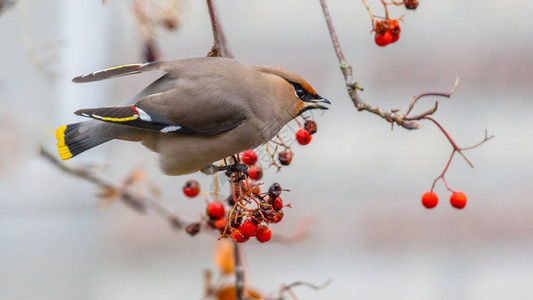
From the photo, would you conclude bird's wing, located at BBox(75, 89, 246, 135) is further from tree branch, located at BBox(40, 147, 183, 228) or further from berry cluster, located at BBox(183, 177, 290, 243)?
tree branch, located at BBox(40, 147, 183, 228)

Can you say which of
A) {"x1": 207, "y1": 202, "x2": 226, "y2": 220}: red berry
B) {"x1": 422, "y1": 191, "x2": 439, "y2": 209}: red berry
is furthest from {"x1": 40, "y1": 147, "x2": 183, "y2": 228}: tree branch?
{"x1": 422, "y1": 191, "x2": 439, "y2": 209}: red berry

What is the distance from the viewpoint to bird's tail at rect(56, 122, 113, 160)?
1483 mm

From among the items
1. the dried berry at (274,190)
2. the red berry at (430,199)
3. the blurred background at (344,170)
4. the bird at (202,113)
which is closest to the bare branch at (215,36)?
the bird at (202,113)

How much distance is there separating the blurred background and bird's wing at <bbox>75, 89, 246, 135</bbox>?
1.92 m

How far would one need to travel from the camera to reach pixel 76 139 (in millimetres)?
1504

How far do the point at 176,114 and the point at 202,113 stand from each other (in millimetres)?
53

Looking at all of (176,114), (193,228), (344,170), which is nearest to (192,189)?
(193,228)

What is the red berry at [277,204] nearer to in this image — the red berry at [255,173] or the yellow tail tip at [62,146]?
the red berry at [255,173]

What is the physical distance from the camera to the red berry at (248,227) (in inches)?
50.3

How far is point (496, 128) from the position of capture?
370 cm

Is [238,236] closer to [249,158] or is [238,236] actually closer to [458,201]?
[249,158]

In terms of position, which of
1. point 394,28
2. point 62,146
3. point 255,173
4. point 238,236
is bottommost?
point 238,236

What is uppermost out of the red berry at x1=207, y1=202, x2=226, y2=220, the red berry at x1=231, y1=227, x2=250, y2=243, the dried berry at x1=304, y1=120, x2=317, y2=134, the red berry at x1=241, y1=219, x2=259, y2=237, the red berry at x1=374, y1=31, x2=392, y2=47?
the red berry at x1=374, y1=31, x2=392, y2=47

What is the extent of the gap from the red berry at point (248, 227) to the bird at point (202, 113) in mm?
237
